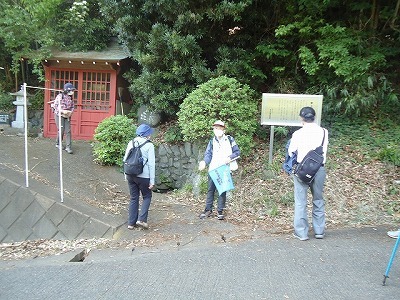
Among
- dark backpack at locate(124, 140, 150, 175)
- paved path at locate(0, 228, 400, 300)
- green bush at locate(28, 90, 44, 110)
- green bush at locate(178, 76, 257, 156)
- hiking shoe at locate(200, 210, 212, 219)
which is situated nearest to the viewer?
paved path at locate(0, 228, 400, 300)

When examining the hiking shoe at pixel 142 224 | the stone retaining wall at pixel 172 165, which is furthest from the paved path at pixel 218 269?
the stone retaining wall at pixel 172 165

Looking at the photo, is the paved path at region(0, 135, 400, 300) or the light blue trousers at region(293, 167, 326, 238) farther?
the light blue trousers at region(293, 167, 326, 238)

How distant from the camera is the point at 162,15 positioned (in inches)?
386

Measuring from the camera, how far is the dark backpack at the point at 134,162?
5.91 m

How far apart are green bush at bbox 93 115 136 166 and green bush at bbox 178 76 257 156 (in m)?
1.82

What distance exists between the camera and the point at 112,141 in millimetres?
9336

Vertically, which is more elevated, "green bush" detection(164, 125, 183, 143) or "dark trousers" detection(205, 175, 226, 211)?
"green bush" detection(164, 125, 183, 143)

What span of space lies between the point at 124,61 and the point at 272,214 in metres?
7.60

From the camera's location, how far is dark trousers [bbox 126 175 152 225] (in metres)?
6.09

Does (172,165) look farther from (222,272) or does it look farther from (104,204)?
(222,272)

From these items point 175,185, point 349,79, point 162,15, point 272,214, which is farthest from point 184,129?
point 349,79

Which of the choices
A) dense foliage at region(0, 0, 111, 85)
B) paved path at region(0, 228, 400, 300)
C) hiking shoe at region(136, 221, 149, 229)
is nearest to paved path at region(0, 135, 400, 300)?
paved path at region(0, 228, 400, 300)

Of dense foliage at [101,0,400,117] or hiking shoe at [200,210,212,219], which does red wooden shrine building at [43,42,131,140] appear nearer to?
dense foliage at [101,0,400,117]

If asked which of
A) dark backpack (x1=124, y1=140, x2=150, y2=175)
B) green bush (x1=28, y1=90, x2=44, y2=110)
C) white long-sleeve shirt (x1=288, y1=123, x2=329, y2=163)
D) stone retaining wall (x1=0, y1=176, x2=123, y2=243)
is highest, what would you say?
green bush (x1=28, y1=90, x2=44, y2=110)
